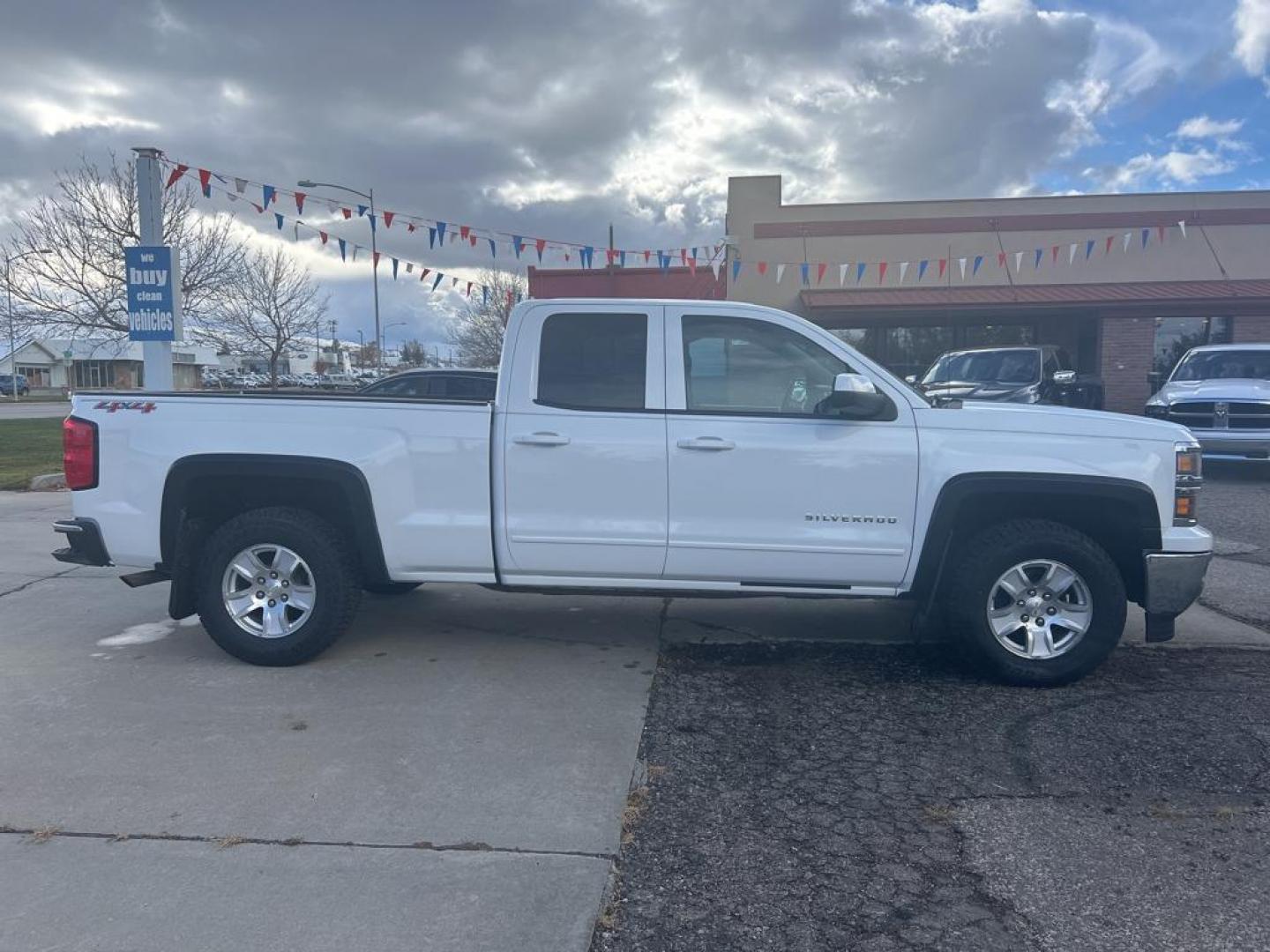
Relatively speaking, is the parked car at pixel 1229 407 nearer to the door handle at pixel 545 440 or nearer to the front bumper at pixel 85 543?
the door handle at pixel 545 440

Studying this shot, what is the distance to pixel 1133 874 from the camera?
10.6 ft

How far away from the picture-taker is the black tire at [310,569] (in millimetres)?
5246

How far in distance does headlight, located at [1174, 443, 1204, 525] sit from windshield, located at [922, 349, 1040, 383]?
9.36m

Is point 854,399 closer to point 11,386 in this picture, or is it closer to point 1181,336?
point 1181,336

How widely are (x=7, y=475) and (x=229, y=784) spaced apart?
12.7 m

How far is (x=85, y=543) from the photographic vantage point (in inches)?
211

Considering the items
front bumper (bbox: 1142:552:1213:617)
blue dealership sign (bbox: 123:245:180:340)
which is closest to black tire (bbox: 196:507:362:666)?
front bumper (bbox: 1142:552:1213:617)

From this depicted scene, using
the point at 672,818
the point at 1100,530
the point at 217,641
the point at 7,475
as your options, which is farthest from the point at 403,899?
the point at 7,475

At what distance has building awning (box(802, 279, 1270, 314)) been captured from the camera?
20.9 metres

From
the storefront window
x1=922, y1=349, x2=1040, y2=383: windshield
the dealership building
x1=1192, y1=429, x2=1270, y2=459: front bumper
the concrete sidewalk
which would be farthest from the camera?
the dealership building

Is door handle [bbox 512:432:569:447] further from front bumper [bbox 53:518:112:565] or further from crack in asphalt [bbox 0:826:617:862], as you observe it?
front bumper [bbox 53:518:112:565]

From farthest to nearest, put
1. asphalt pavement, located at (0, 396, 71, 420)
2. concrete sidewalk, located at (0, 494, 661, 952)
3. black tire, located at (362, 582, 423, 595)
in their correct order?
asphalt pavement, located at (0, 396, 71, 420)
black tire, located at (362, 582, 423, 595)
concrete sidewalk, located at (0, 494, 661, 952)

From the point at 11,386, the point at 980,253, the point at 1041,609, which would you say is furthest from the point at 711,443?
the point at 11,386

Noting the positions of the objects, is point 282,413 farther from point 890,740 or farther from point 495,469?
point 890,740
